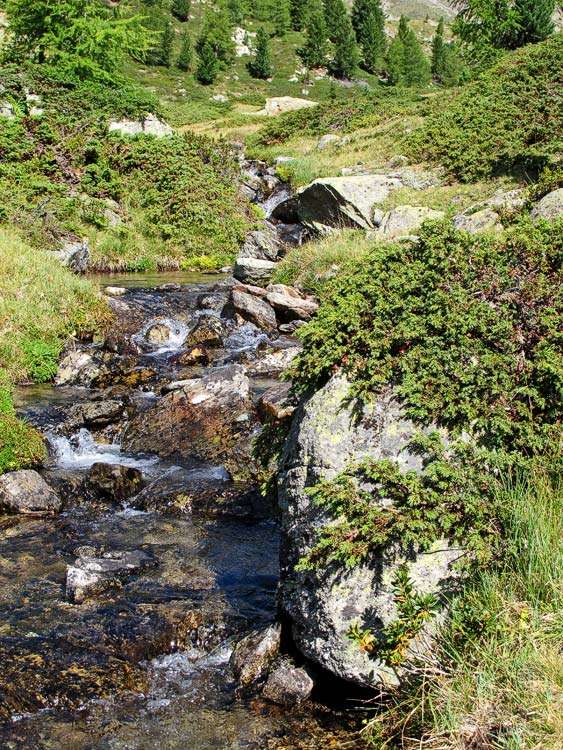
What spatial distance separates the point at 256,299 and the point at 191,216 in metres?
10.0

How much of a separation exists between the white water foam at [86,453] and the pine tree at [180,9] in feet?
250

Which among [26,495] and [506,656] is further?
[26,495]

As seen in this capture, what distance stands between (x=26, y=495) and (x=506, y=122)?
53.2 ft

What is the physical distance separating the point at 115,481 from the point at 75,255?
1189 cm

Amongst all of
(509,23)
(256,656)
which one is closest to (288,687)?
(256,656)

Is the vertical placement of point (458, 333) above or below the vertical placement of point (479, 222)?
below

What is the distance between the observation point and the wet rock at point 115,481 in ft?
26.4

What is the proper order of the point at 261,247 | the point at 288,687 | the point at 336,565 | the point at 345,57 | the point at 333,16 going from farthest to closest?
the point at 333,16 → the point at 345,57 → the point at 261,247 → the point at 288,687 → the point at 336,565

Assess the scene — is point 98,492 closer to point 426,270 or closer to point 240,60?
point 426,270

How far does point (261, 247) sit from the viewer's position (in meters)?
21.7

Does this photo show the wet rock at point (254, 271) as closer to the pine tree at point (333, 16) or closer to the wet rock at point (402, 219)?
the wet rock at point (402, 219)

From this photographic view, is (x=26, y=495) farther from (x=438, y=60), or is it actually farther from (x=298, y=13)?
(x=298, y=13)

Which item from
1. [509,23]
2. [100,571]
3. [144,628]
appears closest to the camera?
[144,628]

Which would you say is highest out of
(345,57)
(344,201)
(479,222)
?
(345,57)
